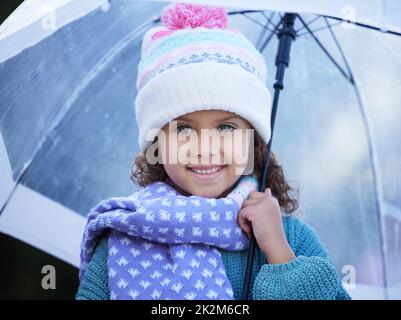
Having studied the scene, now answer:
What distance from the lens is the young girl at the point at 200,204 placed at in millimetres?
1044

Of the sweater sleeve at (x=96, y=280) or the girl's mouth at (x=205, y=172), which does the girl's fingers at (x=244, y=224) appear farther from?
the sweater sleeve at (x=96, y=280)

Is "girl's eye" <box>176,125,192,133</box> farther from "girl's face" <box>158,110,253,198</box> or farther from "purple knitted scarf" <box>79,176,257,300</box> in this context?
"purple knitted scarf" <box>79,176,257,300</box>

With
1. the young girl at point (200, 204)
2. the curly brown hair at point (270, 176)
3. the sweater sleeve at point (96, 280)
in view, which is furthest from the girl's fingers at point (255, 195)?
the sweater sleeve at point (96, 280)

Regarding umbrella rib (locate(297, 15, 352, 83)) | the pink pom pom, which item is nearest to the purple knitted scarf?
the pink pom pom

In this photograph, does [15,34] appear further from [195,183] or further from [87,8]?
[195,183]

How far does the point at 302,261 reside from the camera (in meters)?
1.04

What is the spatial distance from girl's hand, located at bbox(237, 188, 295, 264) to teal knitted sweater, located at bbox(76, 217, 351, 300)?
3cm

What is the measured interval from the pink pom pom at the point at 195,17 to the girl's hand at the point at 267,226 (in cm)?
39

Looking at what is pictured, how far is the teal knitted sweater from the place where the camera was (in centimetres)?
102

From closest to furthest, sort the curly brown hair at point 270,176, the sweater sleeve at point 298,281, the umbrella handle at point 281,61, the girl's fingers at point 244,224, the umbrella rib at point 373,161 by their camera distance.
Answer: the sweater sleeve at point 298,281, the girl's fingers at point 244,224, the umbrella handle at point 281,61, the curly brown hair at point 270,176, the umbrella rib at point 373,161

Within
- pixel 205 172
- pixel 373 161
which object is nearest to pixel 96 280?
pixel 205 172

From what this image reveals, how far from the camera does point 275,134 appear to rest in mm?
1521

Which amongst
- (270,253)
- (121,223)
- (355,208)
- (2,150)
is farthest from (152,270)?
(355,208)

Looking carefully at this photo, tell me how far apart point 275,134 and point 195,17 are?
458 mm
